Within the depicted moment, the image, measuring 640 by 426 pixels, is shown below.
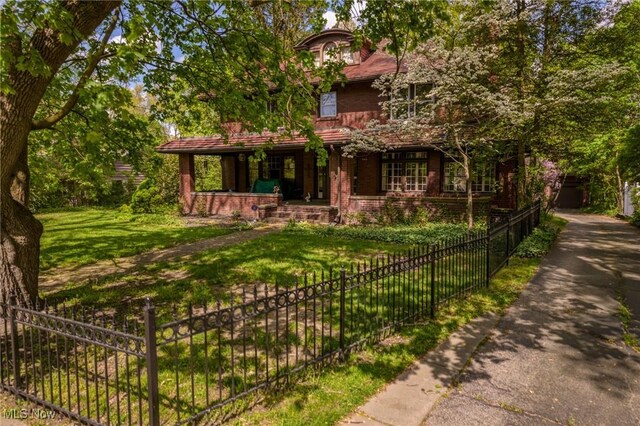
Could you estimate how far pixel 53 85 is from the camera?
7.68 m

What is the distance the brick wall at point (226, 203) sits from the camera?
19.5 meters

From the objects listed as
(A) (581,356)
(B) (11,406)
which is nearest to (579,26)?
(A) (581,356)

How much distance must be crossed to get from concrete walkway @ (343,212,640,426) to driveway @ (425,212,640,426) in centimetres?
1

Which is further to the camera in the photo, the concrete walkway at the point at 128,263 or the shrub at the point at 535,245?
the shrub at the point at 535,245

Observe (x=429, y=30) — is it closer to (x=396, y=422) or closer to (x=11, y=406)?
(x=396, y=422)

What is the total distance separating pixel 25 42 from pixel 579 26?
16077 mm

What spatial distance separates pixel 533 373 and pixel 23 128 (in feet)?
23.5

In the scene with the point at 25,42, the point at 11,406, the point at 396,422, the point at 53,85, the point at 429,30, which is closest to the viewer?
the point at 396,422

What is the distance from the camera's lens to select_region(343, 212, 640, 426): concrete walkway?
3.91 metres

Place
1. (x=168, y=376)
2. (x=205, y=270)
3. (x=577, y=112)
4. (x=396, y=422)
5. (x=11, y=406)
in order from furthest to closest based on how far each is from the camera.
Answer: (x=577, y=112)
(x=205, y=270)
(x=168, y=376)
(x=11, y=406)
(x=396, y=422)

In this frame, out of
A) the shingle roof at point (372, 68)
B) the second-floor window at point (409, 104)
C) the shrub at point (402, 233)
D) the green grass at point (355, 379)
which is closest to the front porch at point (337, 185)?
the second-floor window at point (409, 104)

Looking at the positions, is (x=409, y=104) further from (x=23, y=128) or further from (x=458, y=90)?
(x=23, y=128)

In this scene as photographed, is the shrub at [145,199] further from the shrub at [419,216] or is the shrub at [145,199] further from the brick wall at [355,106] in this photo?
the shrub at [419,216]

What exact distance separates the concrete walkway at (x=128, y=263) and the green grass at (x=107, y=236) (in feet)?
1.72
